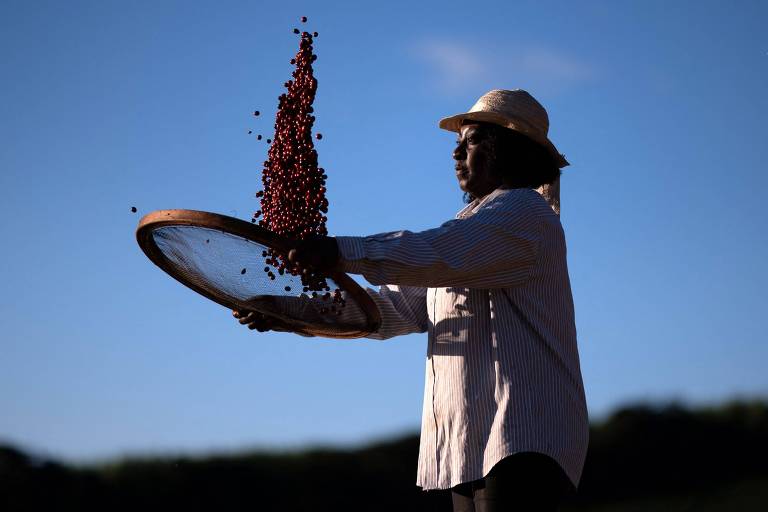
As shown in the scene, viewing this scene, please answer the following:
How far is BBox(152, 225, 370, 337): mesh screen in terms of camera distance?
3271 mm

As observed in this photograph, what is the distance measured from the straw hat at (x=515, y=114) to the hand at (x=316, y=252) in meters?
0.99

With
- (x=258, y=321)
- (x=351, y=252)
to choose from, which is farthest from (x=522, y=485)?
(x=258, y=321)

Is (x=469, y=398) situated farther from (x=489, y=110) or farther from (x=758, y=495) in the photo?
(x=758, y=495)

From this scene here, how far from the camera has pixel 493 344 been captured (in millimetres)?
3221

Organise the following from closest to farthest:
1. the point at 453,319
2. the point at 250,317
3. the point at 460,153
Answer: the point at 453,319
the point at 250,317
the point at 460,153

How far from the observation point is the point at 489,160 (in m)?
3.63

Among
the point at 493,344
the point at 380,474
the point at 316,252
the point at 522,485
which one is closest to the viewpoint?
the point at 316,252

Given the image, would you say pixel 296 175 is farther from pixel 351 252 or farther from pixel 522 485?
pixel 522 485

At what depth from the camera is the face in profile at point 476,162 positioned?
3600 millimetres

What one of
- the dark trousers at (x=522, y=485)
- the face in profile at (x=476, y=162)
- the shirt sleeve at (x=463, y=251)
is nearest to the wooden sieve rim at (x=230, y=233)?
the shirt sleeve at (x=463, y=251)

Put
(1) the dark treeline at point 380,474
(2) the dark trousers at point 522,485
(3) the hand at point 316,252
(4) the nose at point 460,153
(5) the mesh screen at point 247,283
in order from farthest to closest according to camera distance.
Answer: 1. (1) the dark treeline at point 380,474
2. (4) the nose at point 460,153
3. (5) the mesh screen at point 247,283
4. (2) the dark trousers at point 522,485
5. (3) the hand at point 316,252

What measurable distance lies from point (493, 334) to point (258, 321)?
34.0 inches

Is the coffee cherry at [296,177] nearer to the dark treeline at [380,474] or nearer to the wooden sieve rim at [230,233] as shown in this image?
the wooden sieve rim at [230,233]

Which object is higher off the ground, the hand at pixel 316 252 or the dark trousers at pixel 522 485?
the hand at pixel 316 252
